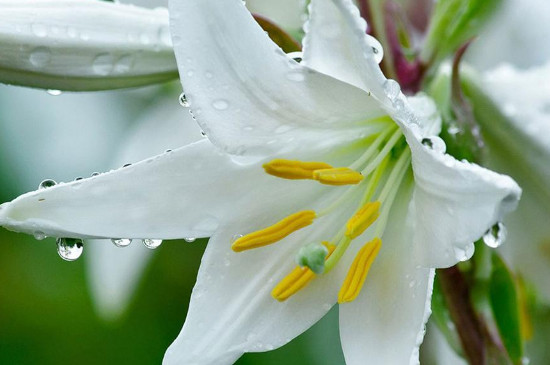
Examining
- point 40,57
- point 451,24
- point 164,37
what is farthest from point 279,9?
point 40,57

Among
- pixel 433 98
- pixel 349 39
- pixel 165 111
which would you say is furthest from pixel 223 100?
pixel 165 111

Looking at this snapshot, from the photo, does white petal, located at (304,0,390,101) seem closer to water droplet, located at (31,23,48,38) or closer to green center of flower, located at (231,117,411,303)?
green center of flower, located at (231,117,411,303)

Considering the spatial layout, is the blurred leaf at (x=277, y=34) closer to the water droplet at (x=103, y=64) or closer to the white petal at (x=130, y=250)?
the water droplet at (x=103, y=64)

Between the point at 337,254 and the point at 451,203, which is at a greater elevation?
the point at 451,203

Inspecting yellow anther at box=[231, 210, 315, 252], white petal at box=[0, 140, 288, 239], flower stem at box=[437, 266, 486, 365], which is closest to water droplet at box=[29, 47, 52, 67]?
white petal at box=[0, 140, 288, 239]

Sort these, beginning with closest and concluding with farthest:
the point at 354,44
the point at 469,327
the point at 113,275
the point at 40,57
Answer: the point at 354,44
the point at 40,57
the point at 469,327
the point at 113,275

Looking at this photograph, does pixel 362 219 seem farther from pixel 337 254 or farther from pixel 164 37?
pixel 164 37

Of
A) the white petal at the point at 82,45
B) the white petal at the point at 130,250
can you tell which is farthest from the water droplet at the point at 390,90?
the white petal at the point at 130,250

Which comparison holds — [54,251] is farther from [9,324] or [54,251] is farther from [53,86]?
[53,86]
